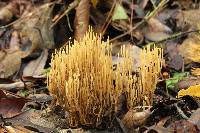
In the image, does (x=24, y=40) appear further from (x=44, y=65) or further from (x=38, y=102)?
(x=38, y=102)

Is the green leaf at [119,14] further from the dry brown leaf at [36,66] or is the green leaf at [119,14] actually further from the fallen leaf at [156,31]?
the dry brown leaf at [36,66]

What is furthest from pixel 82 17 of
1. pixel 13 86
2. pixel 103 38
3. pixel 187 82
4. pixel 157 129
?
pixel 157 129

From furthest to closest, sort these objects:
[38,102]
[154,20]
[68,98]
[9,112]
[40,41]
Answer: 1. [154,20]
2. [40,41]
3. [38,102]
4. [9,112]
5. [68,98]

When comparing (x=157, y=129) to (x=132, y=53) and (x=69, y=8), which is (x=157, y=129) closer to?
(x=132, y=53)

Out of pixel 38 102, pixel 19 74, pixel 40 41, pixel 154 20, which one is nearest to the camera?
pixel 38 102

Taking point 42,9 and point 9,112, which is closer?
point 9,112

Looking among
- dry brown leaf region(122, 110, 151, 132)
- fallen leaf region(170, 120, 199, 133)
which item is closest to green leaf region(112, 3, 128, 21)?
dry brown leaf region(122, 110, 151, 132)

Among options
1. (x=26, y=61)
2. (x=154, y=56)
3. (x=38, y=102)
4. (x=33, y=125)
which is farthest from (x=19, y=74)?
(x=154, y=56)

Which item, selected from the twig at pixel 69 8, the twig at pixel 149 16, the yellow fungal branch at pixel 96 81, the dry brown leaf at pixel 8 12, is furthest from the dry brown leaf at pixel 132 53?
the dry brown leaf at pixel 8 12
